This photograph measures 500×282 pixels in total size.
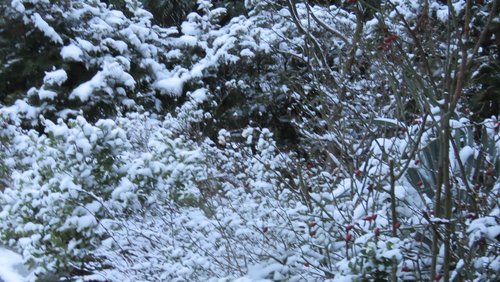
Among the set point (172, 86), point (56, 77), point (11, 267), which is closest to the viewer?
point (11, 267)

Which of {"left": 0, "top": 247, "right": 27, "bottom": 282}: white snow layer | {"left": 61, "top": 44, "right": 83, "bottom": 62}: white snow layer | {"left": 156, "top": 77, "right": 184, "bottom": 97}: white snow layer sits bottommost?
{"left": 0, "top": 247, "right": 27, "bottom": 282}: white snow layer

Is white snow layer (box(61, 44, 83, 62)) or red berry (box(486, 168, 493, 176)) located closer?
red berry (box(486, 168, 493, 176))

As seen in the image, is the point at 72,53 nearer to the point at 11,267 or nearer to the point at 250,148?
the point at 250,148

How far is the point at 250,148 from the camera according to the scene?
7.59 meters

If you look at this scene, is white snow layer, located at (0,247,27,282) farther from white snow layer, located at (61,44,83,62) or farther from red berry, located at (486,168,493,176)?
red berry, located at (486,168,493,176)

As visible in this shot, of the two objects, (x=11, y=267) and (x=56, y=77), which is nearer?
(x=11, y=267)

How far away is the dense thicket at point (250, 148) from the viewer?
140 inches

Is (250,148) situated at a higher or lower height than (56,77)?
lower

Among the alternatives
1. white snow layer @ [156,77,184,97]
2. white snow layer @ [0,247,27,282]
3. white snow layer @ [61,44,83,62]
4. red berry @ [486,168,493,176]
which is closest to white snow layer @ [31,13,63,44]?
white snow layer @ [61,44,83,62]

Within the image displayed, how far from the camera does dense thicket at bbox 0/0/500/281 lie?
3.55 meters

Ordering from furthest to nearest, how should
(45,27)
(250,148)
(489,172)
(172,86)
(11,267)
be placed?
(172,86) → (45,27) → (250,148) → (11,267) → (489,172)

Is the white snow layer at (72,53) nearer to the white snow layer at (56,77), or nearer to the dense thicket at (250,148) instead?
the dense thicket at (250,148)

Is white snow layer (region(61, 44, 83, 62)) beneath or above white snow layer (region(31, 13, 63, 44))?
beneath

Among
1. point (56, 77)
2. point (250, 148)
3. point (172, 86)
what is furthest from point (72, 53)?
point (250, 148)
